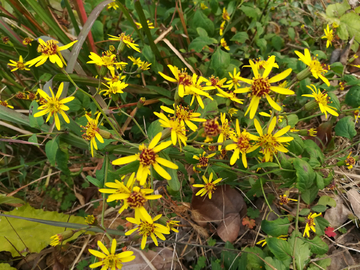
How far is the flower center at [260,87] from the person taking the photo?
153 cm

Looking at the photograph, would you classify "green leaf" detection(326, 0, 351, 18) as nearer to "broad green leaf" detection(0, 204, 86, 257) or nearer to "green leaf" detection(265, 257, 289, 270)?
"green leaf" detection(265, 257, 289, 270)

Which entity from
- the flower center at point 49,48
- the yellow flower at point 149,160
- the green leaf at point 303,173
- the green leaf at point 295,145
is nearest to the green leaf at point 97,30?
the flower center at point 49,48

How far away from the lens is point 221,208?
2213 millimetres

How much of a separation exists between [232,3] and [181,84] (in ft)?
4.66

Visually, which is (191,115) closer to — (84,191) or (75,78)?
(75,78)

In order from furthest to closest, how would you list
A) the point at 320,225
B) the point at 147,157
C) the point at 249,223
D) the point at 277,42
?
the point at 277,42, the point at 249,223, the point at 320,225, the point at 147,157

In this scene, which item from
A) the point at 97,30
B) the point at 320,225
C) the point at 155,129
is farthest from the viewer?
the point at 97,30

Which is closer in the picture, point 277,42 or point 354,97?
point 354,97

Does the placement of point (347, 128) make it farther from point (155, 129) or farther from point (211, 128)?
point (155, 129)

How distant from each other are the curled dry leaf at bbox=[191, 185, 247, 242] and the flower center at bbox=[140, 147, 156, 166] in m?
1.00

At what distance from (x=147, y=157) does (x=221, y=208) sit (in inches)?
46.4

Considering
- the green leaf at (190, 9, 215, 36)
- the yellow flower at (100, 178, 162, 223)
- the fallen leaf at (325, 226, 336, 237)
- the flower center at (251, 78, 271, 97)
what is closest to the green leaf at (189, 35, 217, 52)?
the green leaf at (190, 9, 215, 36)

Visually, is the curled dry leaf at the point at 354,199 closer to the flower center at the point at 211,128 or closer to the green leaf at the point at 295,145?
the green leaf at the point at 295,145

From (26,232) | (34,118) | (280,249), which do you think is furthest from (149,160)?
(26,232)
